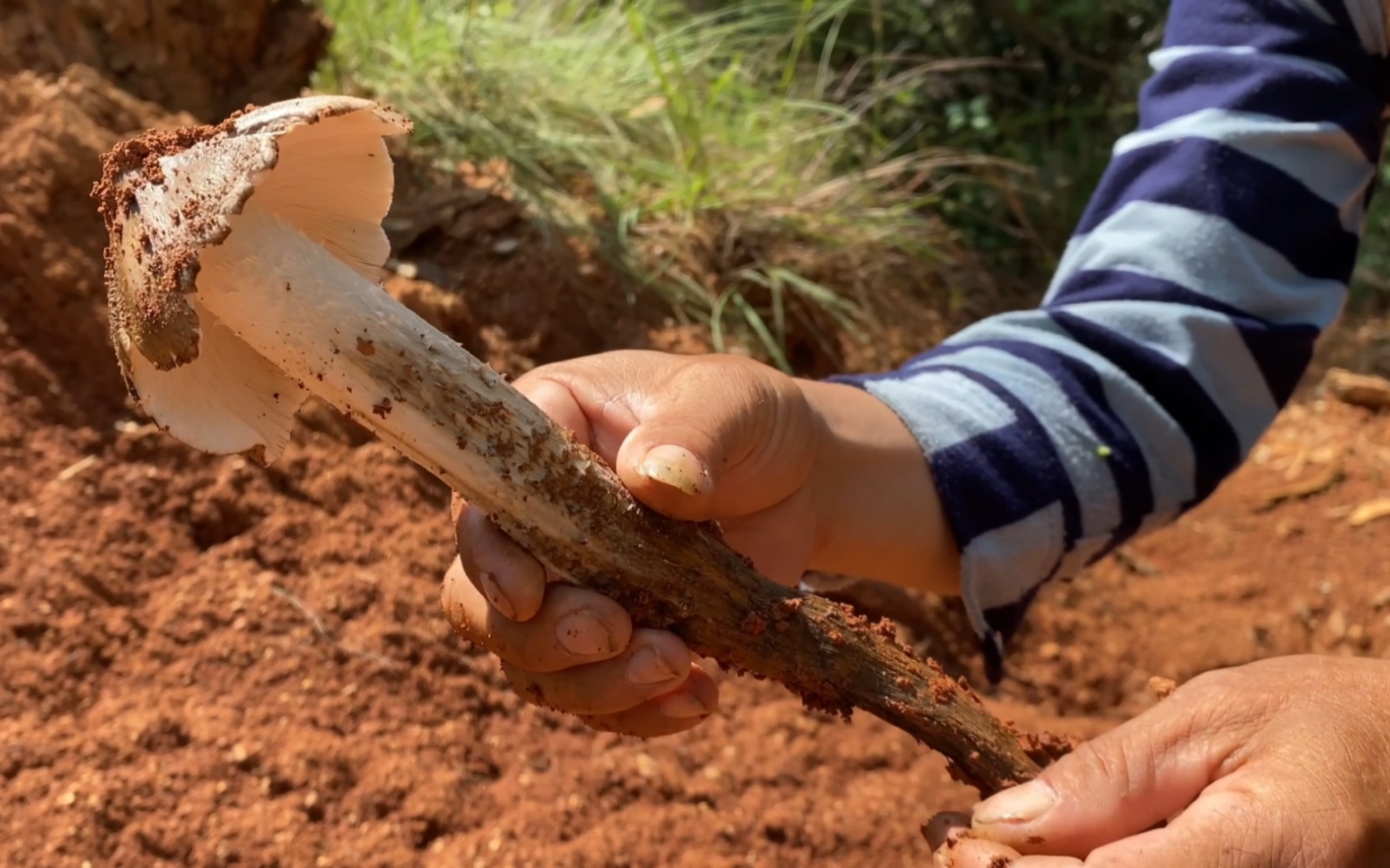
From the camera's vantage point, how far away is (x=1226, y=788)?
86cm

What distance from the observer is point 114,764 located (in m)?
1.21

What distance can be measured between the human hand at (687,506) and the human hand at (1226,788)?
1.13 ft

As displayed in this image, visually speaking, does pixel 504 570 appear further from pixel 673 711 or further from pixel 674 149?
pixel 674 149

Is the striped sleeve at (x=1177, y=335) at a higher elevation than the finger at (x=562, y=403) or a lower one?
lower

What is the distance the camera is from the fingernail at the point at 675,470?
0.93 meters

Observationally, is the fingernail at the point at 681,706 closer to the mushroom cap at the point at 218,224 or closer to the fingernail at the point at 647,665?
the fingernail at the point at 647,665

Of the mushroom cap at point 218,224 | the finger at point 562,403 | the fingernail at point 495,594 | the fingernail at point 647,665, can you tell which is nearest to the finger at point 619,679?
the fingernail at point 647,665

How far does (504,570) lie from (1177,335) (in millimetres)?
1017

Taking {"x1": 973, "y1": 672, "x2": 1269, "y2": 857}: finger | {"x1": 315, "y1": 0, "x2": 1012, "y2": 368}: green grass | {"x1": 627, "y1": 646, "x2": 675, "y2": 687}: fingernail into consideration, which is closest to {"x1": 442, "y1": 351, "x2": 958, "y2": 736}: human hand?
{"x1": 627, "y1": 646, "x2": 675, "y2": 687}: fingernail

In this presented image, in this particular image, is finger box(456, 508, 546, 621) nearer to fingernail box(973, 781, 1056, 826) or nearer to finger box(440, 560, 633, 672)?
finger box(440, 560, 633, 672)

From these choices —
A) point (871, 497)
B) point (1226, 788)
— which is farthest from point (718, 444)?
point (1226, 788)

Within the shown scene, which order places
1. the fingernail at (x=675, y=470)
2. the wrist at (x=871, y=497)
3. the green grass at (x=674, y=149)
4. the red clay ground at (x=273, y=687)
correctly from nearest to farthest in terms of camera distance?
the fingernail at (x=675, y=470) → the red clay ground at (x=273, y=687) → the wrist at (x=871, y=497) → the green grass at (x=674, y=149)

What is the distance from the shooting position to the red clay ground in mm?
1230

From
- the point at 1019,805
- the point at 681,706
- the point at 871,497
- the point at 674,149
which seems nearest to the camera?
the point at 1019,805
